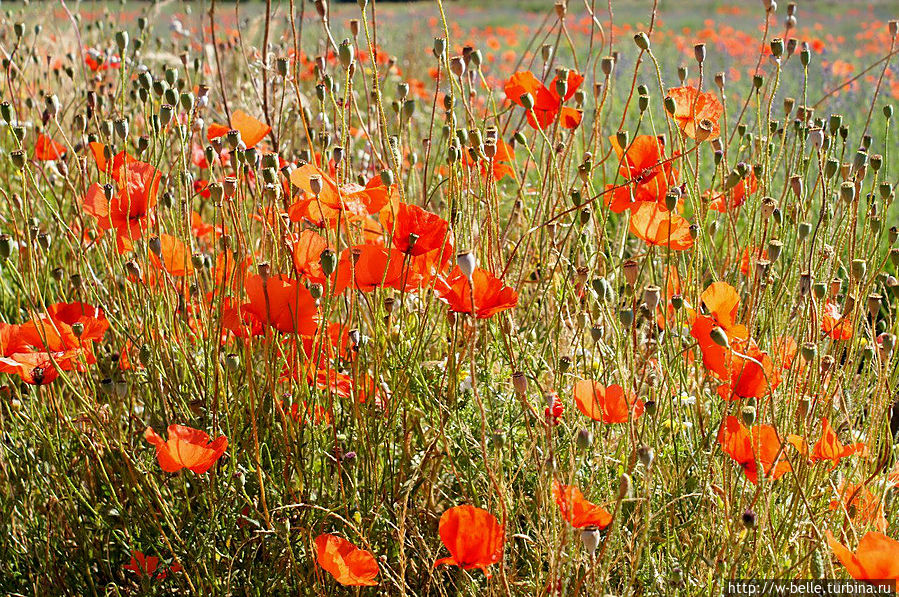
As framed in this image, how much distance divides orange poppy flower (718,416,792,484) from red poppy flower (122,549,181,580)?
873 millimetres

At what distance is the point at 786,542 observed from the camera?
136 cm

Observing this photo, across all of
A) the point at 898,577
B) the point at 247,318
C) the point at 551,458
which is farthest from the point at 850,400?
the point at 247,318

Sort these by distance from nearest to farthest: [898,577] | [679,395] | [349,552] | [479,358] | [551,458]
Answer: [898,577], [551,458], [349,552], [679,395], [479,358]

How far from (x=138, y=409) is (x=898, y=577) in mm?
1510

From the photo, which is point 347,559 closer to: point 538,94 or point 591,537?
Answer: point 591,537

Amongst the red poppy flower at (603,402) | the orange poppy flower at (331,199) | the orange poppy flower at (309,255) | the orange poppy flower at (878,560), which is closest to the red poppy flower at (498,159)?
the orange poppy flower at (331,199)

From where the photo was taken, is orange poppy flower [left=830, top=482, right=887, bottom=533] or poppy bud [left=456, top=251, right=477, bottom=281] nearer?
poppy bud [left=456, top=251, right=477, bottom=281]

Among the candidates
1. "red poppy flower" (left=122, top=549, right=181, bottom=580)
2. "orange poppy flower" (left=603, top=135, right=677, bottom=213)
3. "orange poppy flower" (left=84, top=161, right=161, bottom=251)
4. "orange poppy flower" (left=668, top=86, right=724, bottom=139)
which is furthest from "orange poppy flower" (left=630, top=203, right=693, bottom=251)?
"red poppy flower" (left=122, top=549, right=181, bottom=580)

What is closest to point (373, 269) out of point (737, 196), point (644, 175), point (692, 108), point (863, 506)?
point (644, 175)

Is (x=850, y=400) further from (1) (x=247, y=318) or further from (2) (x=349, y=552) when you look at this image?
(1) (x=247, y=318)

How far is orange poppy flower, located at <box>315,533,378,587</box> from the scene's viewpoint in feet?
4.00

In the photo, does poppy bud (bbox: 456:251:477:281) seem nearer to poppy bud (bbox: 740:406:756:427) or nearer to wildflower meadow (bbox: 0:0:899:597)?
wildflower meadow (bbox: 0:0:899:597)

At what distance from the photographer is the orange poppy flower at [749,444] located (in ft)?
4.34

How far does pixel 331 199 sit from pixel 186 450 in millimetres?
422
